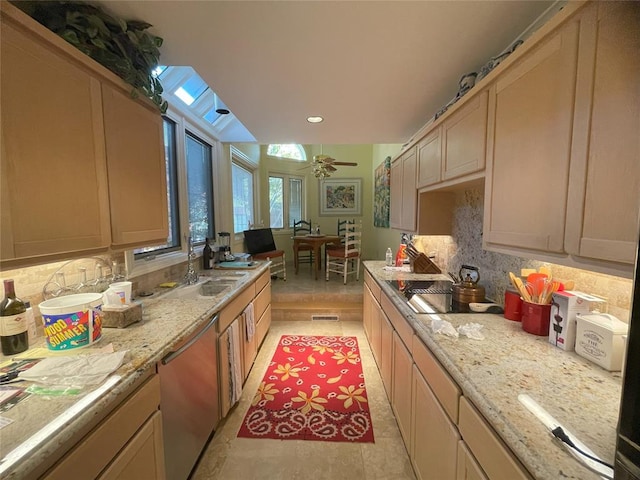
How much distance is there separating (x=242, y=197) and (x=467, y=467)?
14.4ft

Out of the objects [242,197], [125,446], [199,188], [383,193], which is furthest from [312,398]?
[383,193]

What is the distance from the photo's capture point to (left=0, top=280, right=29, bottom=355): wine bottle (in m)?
0.97

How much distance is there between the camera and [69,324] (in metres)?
1.02

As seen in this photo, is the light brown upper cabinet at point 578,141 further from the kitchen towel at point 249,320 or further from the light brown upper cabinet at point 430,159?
the kitchen towel at point 249,320

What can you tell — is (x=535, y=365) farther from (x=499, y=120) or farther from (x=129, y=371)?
(x=129, y=371)

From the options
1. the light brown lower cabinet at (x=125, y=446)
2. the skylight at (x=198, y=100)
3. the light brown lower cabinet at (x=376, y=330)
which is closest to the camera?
the light brown lower cabinet at (x=125, y=446)

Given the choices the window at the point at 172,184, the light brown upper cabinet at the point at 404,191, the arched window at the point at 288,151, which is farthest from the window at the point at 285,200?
the light brown upper cabinet at the point at 404,191

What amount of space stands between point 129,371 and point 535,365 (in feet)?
4.69

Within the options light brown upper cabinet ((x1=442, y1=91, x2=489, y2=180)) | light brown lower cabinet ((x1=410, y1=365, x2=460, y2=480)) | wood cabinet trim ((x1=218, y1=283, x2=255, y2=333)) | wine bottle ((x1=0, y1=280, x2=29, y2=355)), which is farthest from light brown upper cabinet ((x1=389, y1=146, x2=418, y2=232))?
wine bottle ((x1=0, y1=280, x2=29, y2=355))

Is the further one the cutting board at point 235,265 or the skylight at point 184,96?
the cutting board at point 235,265

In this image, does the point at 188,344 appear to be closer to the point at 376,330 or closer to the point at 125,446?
the point at 125,446

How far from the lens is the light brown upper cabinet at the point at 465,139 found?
1.26 metres

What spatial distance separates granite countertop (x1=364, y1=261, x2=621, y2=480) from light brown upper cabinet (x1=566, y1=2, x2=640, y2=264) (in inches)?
16.7

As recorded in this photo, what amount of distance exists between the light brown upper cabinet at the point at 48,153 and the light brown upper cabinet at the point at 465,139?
1.72 meters
